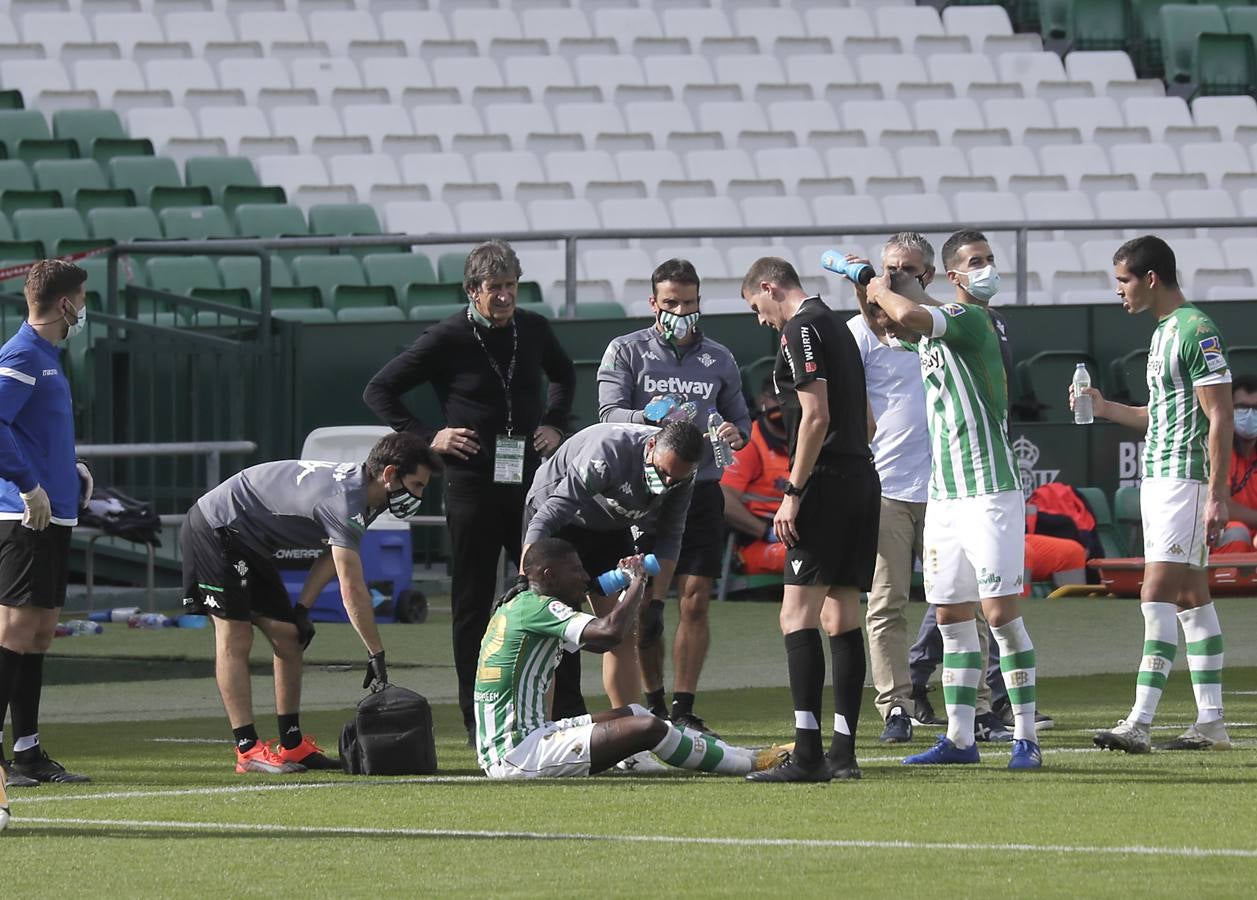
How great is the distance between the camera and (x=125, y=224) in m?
19.5

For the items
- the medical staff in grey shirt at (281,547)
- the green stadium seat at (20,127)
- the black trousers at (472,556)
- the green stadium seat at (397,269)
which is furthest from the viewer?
the green stadium seat at (20,127)

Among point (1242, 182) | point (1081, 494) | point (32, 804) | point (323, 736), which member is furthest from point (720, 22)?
point (32, 804)

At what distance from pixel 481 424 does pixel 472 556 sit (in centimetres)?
54

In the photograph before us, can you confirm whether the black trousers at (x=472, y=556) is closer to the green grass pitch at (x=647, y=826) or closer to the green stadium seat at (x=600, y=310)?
the green grass pitch at (x=647, y=826)

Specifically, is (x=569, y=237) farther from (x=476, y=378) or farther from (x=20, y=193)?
(x=476, y=378)

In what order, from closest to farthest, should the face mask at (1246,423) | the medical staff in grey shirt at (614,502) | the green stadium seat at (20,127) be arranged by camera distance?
1. the medical staff in grey shirt at (614,502)
2. the face mask at (1246,423)
3. the green stadium seat at (20,127)

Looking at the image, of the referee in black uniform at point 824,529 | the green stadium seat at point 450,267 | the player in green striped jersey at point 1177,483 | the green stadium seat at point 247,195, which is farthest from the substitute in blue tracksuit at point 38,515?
the green stadium seat at point 247,195

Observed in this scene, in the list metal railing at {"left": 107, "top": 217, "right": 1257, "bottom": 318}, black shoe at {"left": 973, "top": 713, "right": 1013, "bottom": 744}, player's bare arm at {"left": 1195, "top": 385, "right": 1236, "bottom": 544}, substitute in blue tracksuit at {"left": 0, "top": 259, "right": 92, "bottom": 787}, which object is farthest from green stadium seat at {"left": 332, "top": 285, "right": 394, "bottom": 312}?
player's bare arm at {"left": 1195, "top": 385, "right": 1236, "bottom": 544}

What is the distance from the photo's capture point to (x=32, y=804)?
306 inches

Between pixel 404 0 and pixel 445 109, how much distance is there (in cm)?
212

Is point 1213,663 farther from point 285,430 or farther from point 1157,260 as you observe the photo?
point 285,430

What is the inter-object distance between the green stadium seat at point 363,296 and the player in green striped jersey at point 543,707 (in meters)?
10.9

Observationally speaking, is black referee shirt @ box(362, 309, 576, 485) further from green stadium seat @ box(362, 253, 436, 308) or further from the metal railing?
green stadium seat @ box(362, 253, 436, 308)

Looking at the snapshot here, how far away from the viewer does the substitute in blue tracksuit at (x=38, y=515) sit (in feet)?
27.5
